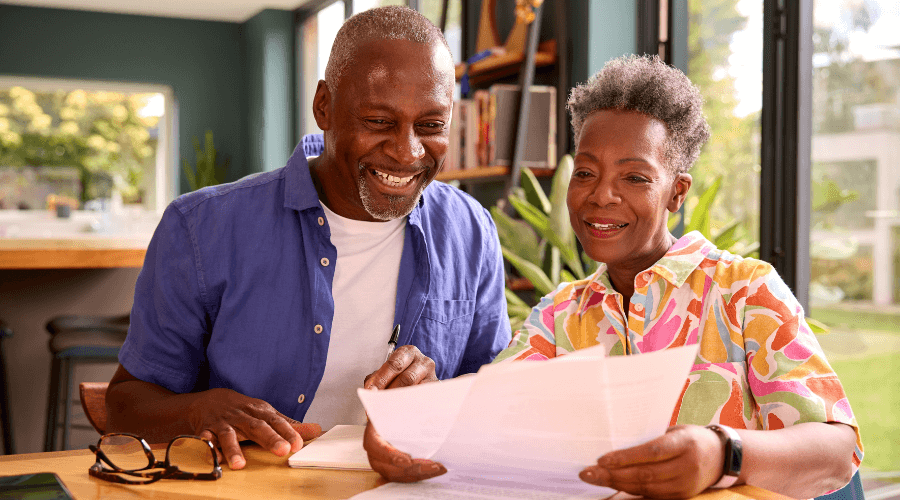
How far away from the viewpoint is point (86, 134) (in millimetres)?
8086

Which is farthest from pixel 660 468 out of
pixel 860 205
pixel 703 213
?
pixel 860 205

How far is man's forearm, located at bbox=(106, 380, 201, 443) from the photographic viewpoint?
1.19 m

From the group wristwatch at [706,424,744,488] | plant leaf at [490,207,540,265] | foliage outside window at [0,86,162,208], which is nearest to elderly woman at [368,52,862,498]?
wristwatch at [706,424,744,488]

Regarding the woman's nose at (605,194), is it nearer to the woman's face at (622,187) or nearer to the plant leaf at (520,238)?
the woman's face at (622,187)

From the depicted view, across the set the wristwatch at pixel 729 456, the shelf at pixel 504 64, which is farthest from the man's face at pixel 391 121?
the shelf at pixel 504 64

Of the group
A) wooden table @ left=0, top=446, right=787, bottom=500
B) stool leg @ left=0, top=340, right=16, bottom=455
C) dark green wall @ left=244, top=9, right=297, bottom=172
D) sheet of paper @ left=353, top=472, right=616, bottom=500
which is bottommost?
stool leg @ left=0, top=340, right=16, bottom=455

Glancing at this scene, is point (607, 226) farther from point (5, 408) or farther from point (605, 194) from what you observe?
point (5, 408)

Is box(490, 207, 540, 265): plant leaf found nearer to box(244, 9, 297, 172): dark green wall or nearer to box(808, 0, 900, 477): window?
box(808, 0, 900, 477): window

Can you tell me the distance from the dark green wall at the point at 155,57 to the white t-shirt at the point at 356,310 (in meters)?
7.29

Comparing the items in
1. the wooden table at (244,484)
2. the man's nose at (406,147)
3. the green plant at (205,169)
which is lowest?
the wooden table at (244,484)

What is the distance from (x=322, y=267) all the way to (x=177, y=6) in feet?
24.6

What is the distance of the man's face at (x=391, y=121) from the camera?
130 centimetres

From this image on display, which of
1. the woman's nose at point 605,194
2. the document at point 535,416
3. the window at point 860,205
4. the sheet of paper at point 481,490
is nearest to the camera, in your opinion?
the document at point 535,416

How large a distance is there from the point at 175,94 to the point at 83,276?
5979 mm
